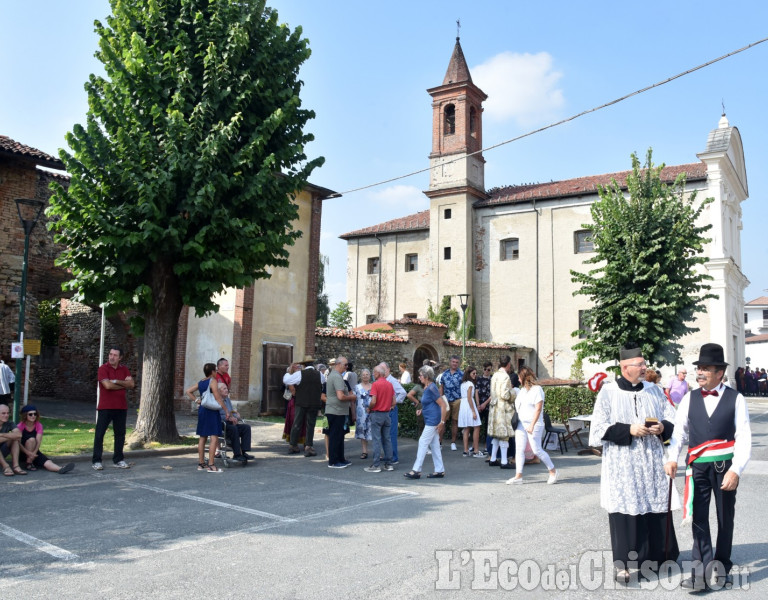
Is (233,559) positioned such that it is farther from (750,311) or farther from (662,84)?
(750,311)

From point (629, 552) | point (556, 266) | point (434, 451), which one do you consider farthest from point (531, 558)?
point (556, 266)

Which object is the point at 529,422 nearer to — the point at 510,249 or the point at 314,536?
the point at 314,536

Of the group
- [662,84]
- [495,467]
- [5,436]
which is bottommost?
[495,467]

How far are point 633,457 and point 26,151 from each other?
1741cm

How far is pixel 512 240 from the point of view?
126 feet

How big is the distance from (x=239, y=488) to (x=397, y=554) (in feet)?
12.2

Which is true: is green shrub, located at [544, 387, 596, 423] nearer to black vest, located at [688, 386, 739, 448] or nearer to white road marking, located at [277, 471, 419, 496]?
white road marking, located at [277, 471, 419, 496]

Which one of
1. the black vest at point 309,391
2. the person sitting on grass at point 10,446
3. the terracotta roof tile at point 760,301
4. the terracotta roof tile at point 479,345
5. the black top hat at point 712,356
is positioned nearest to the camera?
the black top hat at point 712,356

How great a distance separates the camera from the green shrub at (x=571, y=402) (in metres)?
19.0

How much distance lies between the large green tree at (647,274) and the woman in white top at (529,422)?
34.7 ft

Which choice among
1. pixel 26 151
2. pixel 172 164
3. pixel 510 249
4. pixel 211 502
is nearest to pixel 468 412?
pixel 211 502

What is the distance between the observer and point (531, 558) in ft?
18.0

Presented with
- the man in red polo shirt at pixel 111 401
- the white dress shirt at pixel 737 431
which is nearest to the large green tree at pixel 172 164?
the man in red polo shirt at pixel 111 401

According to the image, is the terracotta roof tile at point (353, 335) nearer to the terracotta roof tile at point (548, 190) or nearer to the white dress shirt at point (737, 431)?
the terracotta roof tile at point (548, 190)
